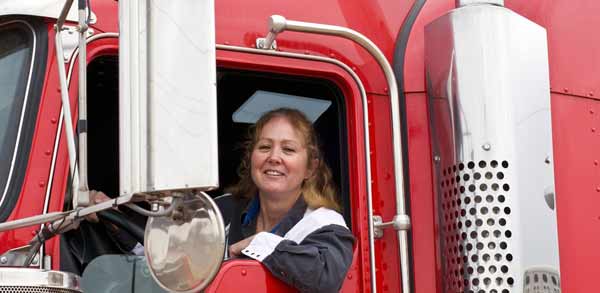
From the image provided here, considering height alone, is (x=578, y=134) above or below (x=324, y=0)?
below

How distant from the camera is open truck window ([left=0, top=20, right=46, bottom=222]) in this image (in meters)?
3.50

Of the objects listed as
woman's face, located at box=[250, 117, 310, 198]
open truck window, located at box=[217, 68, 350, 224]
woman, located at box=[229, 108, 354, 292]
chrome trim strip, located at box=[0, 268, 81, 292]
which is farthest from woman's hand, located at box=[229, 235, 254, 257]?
chrome trim strip, located at box=[0, 268, 81, 292]

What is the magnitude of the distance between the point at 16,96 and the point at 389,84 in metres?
1.26

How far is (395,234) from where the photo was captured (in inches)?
156

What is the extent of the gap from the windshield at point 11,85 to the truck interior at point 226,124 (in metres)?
0.22

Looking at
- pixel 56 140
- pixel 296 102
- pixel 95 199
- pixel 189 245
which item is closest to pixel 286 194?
pixel 296 102

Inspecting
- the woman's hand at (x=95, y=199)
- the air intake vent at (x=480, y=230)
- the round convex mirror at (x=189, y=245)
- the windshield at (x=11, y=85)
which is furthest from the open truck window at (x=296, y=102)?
the round convex mirror at (x=189, y=245)

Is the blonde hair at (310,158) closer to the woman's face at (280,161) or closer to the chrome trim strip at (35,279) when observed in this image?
the woman's face at (280,161)

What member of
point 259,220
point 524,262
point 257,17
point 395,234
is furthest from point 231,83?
point 524,262

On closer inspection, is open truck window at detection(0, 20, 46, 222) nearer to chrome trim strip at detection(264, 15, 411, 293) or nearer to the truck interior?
the truck interior

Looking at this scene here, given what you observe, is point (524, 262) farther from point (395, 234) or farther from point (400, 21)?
point (400, 21)

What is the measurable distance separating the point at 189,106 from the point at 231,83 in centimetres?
126

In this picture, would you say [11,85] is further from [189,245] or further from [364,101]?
[364,101]

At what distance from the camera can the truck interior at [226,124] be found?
3.92 meters
